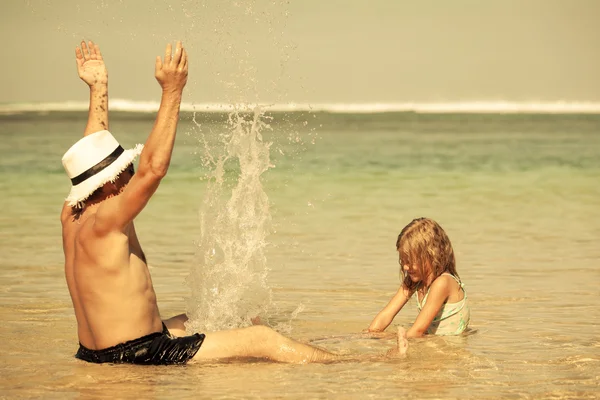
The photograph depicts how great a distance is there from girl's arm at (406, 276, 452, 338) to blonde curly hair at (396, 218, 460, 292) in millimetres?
136

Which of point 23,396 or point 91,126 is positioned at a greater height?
point 91,126

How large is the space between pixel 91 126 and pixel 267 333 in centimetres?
166

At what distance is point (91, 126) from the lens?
6418 millimetres

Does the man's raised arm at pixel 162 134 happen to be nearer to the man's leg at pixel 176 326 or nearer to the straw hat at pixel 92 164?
the straw hat at pixel 92 164

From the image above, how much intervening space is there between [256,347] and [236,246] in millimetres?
2113

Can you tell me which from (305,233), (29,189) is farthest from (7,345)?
(29,189)

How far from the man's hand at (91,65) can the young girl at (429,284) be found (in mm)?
2239

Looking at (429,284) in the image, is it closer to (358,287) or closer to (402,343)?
(402,343)

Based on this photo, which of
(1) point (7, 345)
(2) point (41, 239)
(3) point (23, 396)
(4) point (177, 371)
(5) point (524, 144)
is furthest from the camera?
(5) point (524, 144)

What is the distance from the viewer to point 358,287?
9.18 m

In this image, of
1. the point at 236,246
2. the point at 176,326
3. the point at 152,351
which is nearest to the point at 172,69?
the point at 152,351

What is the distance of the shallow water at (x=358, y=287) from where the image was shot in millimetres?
5879

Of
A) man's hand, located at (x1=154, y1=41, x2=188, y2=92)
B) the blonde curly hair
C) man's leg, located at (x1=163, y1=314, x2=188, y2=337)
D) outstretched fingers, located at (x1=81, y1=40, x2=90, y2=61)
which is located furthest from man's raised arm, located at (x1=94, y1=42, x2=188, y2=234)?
the blonde curly hair

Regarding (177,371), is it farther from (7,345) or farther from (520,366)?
(520,366)
